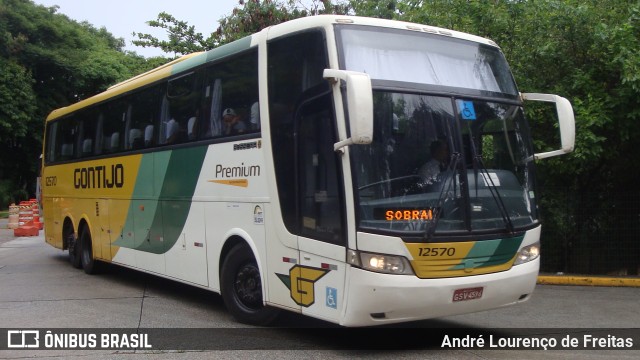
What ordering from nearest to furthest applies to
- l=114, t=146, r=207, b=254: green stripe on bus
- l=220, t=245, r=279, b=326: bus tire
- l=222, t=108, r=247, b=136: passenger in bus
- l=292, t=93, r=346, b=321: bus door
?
l=292, t=93, r=346, b=321: bus door
l=220, t=245, r=279, b=326: bus tire
l=222, t=108, r=247, b=136: passenger in bus
l=114, t=146, r=207, b=254: green stripe on bus

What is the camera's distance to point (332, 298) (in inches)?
253

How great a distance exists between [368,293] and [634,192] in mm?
8763

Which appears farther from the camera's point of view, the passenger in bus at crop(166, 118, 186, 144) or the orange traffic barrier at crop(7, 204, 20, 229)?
the orange traffic barrier at crop(7, 204, 20, 229)

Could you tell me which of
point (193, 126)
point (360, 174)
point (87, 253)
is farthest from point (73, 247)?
point (360, 174)

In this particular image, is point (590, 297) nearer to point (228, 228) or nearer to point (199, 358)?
point (228, 228)

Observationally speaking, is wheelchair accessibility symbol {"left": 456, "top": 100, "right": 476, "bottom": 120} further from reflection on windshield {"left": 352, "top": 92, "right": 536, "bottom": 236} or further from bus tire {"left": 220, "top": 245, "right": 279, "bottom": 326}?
bus tire {"left": 220, "top": 245, "right": 279, "bottom": 326}

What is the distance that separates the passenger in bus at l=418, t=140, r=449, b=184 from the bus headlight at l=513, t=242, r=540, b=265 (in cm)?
137

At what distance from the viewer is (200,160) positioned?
8875 millimetres

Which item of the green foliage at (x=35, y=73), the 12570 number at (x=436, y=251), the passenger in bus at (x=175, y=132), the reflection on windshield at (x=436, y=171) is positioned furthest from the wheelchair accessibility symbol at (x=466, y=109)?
the green foliage at (x=35, y=73)

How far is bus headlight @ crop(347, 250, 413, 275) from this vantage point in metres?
6.09

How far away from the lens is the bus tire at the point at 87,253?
1311cm

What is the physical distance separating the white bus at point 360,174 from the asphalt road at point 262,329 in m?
0.48

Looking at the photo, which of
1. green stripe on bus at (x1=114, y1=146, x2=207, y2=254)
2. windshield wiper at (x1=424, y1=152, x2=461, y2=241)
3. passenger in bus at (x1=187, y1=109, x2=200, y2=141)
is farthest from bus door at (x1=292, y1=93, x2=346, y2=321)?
passenger in bus at (x1=187, y1=109, x2=200, y2=141)

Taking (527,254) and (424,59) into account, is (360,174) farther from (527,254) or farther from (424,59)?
(527,254)
